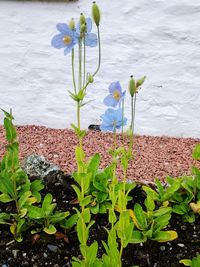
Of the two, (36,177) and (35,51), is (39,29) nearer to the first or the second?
(35,51)

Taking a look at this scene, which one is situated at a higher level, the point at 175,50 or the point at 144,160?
the point at 175,50

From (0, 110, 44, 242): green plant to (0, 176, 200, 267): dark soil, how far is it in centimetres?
6

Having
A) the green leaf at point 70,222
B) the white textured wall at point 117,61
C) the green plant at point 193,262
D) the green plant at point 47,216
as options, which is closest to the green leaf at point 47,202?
the green plant at point 47,216

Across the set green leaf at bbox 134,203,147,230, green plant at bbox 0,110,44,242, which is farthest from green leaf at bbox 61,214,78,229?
green leaf at bbox 134,203,147,230

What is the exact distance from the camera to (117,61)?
14.2ft

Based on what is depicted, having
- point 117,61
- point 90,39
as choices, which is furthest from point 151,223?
point 117,61

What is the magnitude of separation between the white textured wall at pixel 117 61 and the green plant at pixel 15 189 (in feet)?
4.66

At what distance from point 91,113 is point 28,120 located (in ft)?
1.54

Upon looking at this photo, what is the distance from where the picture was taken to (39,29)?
4.35m

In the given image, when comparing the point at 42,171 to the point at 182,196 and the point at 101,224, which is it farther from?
the point at 182,196

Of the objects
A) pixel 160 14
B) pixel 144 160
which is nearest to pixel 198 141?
pixel 144 160

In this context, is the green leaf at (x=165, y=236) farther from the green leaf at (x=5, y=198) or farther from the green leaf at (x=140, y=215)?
the green leaf at (x=5, y=198)

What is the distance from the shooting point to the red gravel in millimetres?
3986

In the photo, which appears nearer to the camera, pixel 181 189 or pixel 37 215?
pixel 37 215
